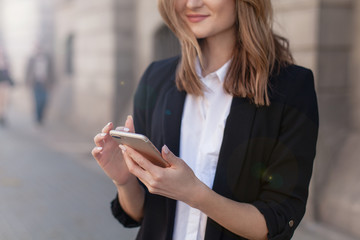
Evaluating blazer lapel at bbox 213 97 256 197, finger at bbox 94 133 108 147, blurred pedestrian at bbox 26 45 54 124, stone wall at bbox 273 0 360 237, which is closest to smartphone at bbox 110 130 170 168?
finger at bbox 94 133 108 147

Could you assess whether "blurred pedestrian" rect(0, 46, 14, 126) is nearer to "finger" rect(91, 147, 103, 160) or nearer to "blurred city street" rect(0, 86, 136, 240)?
"blurred city street" rect(0, 86, 136, 240)

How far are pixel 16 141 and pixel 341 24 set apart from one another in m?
7.05

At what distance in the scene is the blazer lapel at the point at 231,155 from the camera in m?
1.68

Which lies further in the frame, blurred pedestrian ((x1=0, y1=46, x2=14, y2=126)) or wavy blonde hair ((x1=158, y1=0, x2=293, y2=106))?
blurred pedestrian ((x1=0, y1=46, x2=14, y2=126))

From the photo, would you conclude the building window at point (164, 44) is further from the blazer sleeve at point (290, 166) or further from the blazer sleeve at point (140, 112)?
the blazer sleeve at point (290, 166)

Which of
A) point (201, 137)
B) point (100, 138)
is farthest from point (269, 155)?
point (100, 138)

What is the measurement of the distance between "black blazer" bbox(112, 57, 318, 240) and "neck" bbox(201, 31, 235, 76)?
0.22 meters

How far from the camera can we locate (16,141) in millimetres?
9492

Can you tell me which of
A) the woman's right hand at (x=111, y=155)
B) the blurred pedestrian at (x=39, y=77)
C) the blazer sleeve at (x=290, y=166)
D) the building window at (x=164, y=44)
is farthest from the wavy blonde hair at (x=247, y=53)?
the blurred pedestrian at (x=39, y=77)

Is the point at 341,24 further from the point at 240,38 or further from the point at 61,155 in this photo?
the point at 61,155

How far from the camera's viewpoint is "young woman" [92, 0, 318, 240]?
1581mm

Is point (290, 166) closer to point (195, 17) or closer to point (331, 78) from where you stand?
point (195, 17)

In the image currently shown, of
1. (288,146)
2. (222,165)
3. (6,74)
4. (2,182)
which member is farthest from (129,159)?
(6,74)

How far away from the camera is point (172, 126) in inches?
71.5
